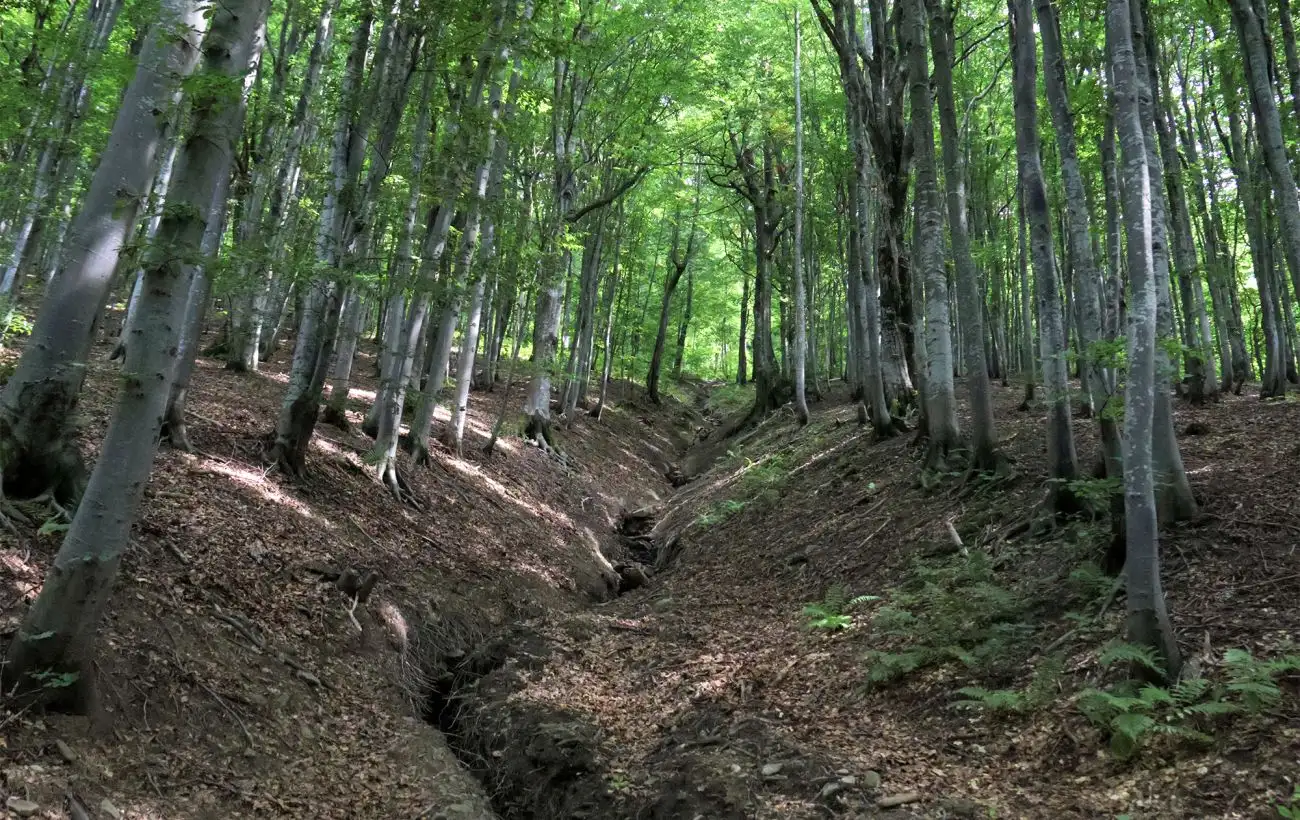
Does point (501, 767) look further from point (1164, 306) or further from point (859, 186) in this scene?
point (859, 186)

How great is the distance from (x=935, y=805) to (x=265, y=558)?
18.7 feet

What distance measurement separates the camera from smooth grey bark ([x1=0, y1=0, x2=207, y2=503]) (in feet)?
16.3

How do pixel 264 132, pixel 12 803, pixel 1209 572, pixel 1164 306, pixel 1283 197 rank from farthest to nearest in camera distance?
pixel 264 132 → pixel 1283 197 → pixel 1164 306 → pixel 1209 572 → pixel 12 803

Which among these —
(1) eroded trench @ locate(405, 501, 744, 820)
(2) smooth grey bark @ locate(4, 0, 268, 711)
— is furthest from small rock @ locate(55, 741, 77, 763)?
(1) eroded trench @ locate(405, 501, 744, 820)

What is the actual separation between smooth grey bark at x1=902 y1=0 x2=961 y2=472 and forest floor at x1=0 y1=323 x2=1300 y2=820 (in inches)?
A: 32.3

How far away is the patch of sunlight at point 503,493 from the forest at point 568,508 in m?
0.11

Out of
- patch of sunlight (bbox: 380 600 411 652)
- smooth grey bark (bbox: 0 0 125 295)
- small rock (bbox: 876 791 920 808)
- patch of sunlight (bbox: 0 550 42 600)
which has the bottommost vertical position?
patch of sunlight (bbox: 380 600 411 652)

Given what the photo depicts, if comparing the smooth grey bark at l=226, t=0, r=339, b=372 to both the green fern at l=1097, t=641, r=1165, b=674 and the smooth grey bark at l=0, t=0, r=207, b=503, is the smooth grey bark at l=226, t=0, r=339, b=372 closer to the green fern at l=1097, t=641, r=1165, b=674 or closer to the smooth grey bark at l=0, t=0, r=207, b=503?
the smooth grey bark at l=0, t=0, r=207, b=503

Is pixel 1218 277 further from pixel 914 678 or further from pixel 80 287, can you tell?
pixel 80 287

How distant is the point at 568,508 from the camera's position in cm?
1309

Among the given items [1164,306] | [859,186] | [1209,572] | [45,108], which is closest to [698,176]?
[859,186]

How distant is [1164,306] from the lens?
6.37 metres

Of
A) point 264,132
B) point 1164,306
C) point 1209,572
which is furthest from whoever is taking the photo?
point 264,132

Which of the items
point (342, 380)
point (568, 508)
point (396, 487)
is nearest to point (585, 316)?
point (568, 508)
